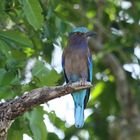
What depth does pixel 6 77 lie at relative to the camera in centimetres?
611

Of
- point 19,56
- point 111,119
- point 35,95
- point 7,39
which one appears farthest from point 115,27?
point 35,95

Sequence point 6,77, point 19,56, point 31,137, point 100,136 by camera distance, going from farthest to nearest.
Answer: point 100,136 → point 19,56 → point 31,137 → point 6,77

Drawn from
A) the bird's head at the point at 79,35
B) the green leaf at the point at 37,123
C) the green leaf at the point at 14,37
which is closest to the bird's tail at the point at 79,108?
the green leaf at the point at 37,123

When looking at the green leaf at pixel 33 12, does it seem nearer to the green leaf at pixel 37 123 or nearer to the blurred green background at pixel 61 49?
the blurred green background at pixel 61 49

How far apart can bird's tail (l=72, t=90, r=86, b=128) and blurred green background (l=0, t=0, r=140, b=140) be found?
0.81ft

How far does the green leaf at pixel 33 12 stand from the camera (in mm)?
6151

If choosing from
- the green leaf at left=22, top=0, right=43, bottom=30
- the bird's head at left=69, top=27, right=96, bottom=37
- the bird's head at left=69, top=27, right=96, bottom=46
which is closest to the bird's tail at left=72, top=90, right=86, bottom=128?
the bird's head at left=69, top=27, right=96, bottom=46

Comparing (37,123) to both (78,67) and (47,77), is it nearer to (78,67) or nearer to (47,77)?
(47,77)

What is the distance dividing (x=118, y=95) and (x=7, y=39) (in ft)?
12.9

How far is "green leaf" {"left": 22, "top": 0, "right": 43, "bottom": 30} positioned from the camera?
6151mm

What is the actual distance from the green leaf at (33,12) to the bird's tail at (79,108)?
1.10 m

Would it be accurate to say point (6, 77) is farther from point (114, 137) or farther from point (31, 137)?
point (114, 137)

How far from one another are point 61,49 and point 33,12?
71.9 inches

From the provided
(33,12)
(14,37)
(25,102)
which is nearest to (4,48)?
(14,37)
